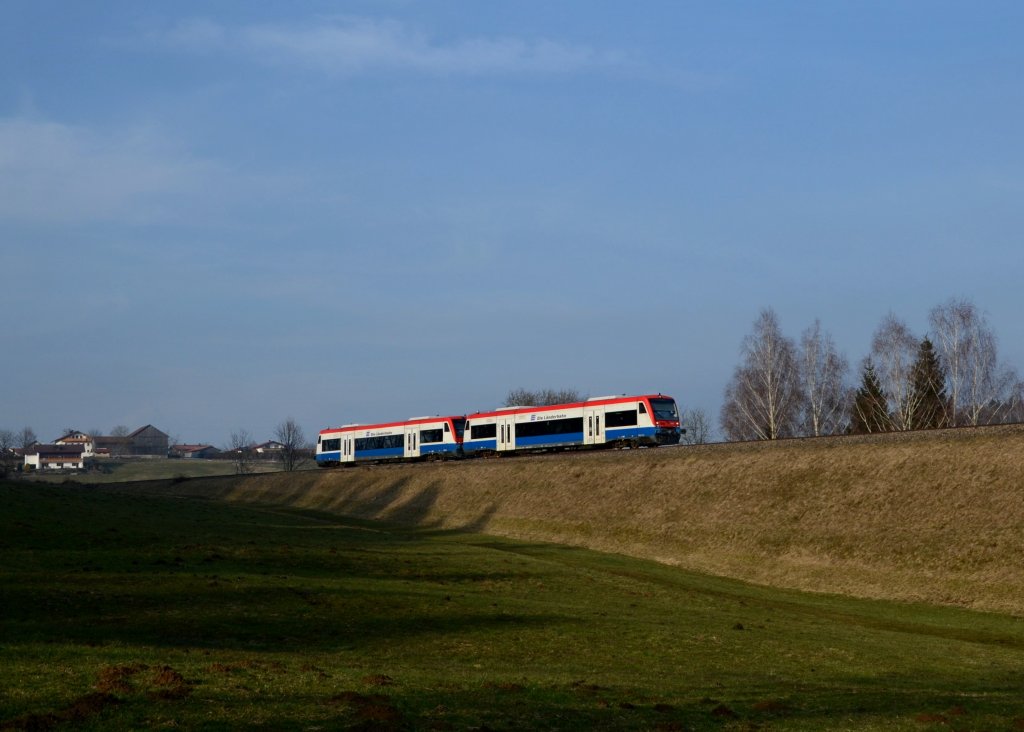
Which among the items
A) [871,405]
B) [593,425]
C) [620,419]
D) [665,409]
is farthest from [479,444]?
[871,405]

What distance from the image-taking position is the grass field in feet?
53.8

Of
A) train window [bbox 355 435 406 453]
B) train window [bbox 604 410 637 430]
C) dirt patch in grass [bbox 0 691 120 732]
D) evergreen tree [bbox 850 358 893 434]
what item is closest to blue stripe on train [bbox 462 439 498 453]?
train window [bbox 355 435 406 453]

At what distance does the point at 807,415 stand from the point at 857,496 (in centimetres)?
6059

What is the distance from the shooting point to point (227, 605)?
2853 centimetres

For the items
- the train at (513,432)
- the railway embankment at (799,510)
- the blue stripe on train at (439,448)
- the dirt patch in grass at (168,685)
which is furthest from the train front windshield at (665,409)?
the dirt patch in grass at (168,685)

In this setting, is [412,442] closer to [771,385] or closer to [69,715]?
[771,385]

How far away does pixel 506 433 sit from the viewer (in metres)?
92.9

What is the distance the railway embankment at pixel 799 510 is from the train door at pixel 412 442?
18.6 m

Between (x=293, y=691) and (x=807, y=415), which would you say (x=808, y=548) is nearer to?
(x=293, y=691)

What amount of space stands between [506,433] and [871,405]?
3748 cm

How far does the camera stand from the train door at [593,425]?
82562 millimetres

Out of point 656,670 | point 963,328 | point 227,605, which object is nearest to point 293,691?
point 656,670

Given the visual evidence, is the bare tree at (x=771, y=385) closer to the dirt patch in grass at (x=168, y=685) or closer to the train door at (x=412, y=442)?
the train door at (x=412, y=442)


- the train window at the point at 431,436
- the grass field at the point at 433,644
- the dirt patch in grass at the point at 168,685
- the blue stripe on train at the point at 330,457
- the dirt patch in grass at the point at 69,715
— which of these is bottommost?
the grass field at the point at 433,644
